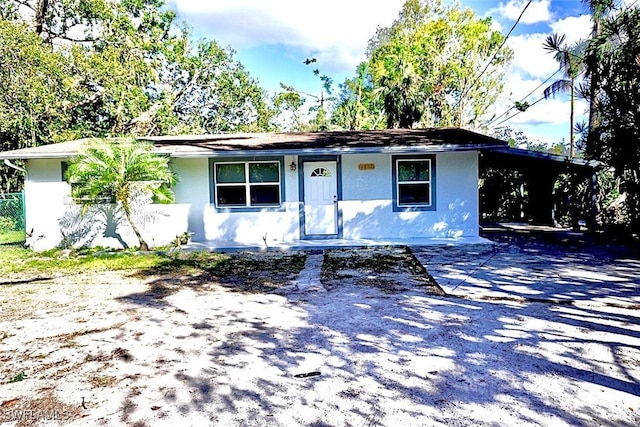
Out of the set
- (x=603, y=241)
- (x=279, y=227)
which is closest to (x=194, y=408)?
(x=279, y=227)

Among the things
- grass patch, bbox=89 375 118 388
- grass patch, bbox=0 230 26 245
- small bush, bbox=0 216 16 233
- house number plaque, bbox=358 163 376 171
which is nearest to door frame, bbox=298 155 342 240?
house number plaque, bbox=358 163 376 171

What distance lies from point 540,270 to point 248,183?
671 cm

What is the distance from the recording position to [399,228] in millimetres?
10547

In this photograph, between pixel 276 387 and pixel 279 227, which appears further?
pixel 279 227

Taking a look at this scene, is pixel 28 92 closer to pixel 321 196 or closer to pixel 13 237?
pixel 13 237

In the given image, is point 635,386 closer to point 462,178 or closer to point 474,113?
point 462,178

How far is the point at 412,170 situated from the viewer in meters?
10.5

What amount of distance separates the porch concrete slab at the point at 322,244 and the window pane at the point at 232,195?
1.02m

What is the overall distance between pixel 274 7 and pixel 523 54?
1821 cm

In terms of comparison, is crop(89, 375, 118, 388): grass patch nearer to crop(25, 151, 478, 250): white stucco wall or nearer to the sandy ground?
the sandy ground

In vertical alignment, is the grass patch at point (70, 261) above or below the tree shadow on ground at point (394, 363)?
above

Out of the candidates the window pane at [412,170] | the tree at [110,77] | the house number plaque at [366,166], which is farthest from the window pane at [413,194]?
the tree at [110,77]

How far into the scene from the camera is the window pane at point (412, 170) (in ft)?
34.4

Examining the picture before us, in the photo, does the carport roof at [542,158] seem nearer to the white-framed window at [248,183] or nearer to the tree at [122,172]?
the white-framed window at [248,183]
